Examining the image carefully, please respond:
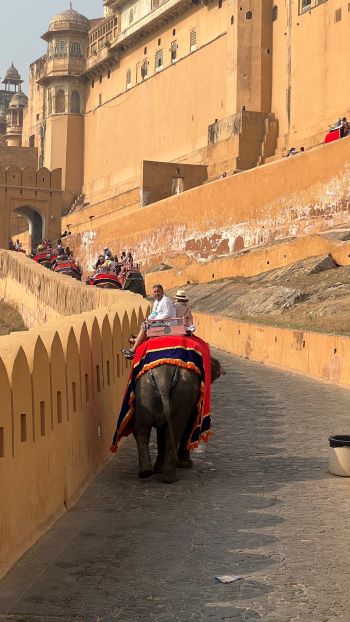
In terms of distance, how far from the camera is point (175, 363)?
8133mm

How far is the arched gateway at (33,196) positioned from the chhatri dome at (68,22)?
23797 mm

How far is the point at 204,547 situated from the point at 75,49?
6752 centimetres

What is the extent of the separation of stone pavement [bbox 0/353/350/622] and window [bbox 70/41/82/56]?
209 feet

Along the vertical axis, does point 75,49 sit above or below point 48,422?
above

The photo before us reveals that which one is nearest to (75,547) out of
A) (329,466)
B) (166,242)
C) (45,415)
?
(45,415)

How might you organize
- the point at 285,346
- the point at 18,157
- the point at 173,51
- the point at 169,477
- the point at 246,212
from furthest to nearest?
the point at 18,157 → the point at 173,51 → the point at 246,212 → the point at 285,346 → the point at 169,477

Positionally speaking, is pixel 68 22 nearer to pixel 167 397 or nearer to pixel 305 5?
pixel 305 5

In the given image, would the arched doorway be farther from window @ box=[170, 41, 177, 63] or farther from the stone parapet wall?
the stone parapet wall

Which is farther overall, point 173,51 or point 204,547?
point 173,51

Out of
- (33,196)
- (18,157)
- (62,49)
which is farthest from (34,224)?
(18,157)

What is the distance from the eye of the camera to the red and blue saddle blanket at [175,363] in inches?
322

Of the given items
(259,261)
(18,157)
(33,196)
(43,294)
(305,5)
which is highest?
(305,5)

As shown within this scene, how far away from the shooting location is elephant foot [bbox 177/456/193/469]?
8562mm

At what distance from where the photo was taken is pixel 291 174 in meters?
29.1
